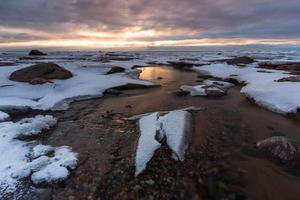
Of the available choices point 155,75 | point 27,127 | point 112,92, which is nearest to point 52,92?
point 112,92

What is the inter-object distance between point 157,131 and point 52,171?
295 cm

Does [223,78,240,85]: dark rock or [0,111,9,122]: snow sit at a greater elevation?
[0,111,9,122]: snow

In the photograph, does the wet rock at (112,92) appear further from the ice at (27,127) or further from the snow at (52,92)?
the ice at (27,127)

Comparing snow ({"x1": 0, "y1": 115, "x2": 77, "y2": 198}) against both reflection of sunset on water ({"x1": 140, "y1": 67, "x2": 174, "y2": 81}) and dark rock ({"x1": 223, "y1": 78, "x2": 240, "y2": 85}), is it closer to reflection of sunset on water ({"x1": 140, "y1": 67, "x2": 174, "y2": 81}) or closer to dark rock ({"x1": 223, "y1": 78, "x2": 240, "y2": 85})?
dark rock ({"x1": 223, "y1": 78, "x2": 240, "y2": 85})

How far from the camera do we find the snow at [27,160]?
201 inches

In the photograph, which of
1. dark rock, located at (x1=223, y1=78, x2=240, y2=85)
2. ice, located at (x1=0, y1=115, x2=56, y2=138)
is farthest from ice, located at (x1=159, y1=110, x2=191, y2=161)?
dark rock, located at (x1=223, y1=78, x2=240, y2=85)

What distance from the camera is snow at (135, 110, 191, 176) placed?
6.17 m

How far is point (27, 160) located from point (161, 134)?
325cm

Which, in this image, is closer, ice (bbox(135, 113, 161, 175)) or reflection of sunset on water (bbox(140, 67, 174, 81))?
ice (bbox(135, 113, 161, 175))

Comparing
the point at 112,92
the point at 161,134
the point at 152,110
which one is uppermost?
the point at 161,134

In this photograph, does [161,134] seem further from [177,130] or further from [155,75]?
[155,75]

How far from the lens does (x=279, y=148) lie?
638cm

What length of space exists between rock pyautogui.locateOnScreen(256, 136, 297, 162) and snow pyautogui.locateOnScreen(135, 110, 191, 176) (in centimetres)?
194

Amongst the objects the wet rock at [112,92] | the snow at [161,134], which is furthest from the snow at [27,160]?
the wet rock at [112,92]
